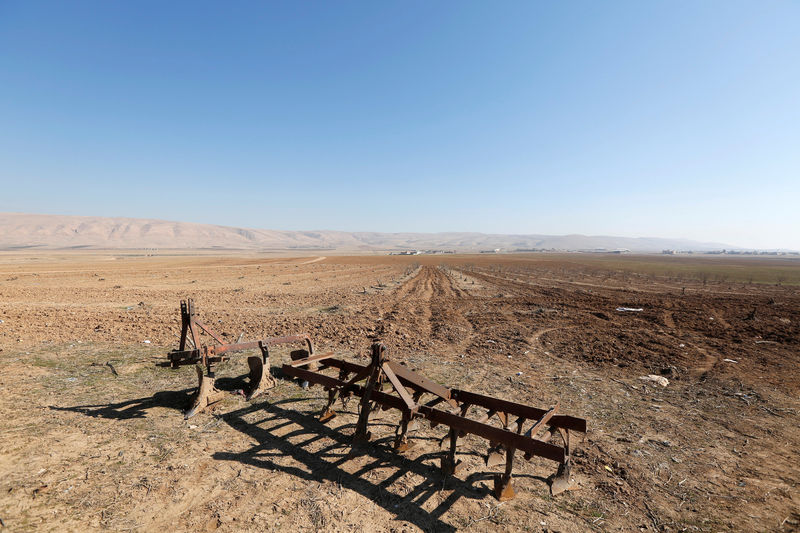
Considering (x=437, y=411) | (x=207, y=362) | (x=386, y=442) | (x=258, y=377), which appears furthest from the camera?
(x=258, y=377)

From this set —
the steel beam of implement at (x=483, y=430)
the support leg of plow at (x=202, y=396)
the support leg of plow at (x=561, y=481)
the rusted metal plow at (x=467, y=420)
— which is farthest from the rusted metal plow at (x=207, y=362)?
the support leg of plow at (x=561, y=481)

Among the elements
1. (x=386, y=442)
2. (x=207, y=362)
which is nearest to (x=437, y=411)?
(x=386, y=442)

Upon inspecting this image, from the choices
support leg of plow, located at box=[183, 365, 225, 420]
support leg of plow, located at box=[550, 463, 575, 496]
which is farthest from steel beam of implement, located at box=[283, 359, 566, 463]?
support leg of plow, located at box=[183, 365, 225, 420]

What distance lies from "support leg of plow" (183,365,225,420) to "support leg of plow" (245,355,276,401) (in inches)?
25.9

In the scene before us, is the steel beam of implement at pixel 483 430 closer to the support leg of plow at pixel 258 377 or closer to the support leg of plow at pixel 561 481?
the support leg of plow at pixel 561 481

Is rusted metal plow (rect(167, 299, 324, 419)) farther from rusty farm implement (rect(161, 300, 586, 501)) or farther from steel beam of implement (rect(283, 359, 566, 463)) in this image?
steel beam of implement (rect(283, 359, 566, 463))

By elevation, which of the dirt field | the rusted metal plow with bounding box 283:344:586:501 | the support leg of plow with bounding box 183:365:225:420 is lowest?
the dirt field

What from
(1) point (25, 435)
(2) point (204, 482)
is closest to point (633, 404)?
(2) point (204, 482)

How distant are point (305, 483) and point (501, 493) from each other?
2.63 metres

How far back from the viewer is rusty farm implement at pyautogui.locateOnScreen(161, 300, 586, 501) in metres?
4.07

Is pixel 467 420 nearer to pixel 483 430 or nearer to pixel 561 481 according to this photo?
pixel 483 430

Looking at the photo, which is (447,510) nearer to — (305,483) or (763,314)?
(305,483)

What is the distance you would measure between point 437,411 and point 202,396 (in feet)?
15.7

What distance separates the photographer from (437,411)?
14.6ft
